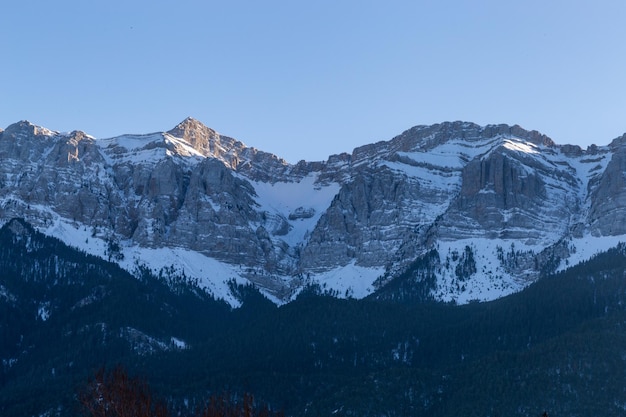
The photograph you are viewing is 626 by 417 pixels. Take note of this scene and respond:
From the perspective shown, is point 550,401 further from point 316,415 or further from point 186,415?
point 186,415

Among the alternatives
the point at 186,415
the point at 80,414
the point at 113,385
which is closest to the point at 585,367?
the point at 186,415

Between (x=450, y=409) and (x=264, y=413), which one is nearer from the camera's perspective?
(x=264, y=413)

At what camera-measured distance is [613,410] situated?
187 meters

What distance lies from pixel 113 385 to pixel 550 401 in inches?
3518

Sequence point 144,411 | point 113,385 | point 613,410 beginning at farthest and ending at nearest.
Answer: point 613,410
point 113,385
point 144,411

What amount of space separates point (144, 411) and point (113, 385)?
12.3 m

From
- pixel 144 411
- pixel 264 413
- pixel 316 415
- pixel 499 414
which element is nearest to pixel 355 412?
pixel 316 415

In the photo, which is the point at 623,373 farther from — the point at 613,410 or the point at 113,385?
the point at 113,385

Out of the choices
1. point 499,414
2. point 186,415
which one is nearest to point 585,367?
point 499,414

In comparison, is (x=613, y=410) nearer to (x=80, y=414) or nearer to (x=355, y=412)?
(x=355, y=412)

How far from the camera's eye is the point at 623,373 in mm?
196750

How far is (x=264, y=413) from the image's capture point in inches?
5162

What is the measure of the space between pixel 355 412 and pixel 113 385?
79414 mm

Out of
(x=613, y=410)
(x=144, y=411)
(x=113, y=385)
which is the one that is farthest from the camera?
(x=613, y=410)
